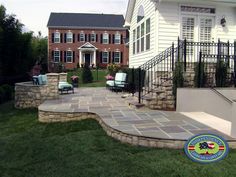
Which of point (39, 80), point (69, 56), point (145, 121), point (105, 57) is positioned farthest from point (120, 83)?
point (105, 57)

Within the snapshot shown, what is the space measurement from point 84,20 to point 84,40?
3.10m

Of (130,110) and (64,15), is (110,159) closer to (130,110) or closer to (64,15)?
(130,110)

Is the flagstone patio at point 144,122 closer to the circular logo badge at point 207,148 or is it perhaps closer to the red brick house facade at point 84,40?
the circular logo badge at point 207,148

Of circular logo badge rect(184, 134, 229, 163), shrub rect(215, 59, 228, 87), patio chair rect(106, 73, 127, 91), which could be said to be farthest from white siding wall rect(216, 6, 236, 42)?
circular logo badge rect(184, 134, 229, 163)

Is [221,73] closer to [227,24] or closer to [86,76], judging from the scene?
[227,24]

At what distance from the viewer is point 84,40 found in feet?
118

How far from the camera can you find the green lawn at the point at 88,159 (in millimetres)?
3762

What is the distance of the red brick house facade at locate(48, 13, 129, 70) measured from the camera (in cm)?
3512

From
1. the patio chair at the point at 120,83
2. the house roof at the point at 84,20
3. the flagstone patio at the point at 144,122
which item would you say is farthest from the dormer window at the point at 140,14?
the house roof at the point at 84,20

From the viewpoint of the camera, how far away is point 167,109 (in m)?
7.81

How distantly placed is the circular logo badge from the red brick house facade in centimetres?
3140

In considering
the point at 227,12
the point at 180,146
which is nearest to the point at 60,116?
the point at 180,146

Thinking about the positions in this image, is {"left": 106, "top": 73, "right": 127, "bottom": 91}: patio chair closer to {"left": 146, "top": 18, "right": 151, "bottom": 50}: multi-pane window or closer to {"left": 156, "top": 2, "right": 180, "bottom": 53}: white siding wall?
{"left": 146, "top": 18, "right": 151, "bottom": 50}: multi-pane window

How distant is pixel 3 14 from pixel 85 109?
10.8 metres
